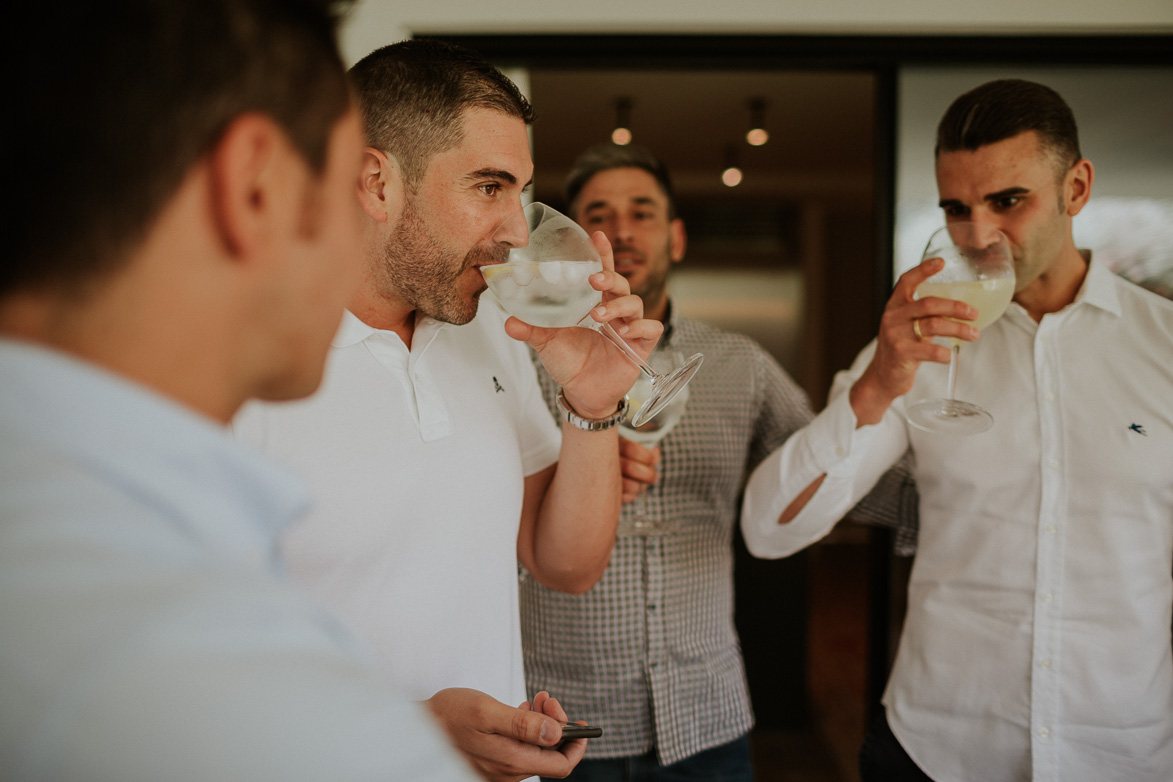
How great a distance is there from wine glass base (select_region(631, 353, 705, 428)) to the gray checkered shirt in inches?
21.4

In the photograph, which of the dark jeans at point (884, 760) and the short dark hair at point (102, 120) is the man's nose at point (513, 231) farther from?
the dark jeans at point (884, 760)

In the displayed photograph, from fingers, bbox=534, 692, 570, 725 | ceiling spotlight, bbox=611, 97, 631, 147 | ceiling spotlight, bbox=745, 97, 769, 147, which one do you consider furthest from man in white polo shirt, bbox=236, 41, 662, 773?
ceiling spotlight, bbox=745, 97, 769, 147

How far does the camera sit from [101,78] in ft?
1.45

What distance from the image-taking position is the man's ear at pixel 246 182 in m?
0.48

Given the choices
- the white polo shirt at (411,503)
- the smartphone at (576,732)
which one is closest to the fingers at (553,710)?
the smartphone at (576,732)

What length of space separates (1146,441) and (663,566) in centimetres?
95

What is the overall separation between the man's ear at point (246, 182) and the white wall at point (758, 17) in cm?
188

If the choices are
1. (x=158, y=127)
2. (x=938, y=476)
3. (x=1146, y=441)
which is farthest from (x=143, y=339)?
(x=1146, y=441)

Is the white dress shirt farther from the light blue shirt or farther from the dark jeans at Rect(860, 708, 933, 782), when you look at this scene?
the light blue shirt

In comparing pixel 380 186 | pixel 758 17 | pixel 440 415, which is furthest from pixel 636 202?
pixel 440 415

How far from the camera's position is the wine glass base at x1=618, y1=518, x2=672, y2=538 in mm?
1604

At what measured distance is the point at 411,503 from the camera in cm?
108

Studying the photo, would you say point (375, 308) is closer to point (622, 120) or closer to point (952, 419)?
point (952, 419)

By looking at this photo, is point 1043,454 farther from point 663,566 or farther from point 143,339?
point 143,339
